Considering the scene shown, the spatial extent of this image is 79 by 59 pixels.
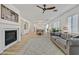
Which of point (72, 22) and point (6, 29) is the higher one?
point (72, 22)

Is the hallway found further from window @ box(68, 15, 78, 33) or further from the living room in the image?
window @ box(68, 15, 78, 33)

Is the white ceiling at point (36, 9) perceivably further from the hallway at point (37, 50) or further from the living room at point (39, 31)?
the hallway at point (37, 50)

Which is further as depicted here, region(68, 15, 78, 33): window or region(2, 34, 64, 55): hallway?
region(68, 15, 78, 33): window

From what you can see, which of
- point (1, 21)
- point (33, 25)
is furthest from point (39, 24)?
point (1, 21)

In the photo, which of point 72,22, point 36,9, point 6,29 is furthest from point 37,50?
point 72,22

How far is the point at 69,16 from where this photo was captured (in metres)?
8.87

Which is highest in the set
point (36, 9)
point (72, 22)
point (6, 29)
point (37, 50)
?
point (36, 9)

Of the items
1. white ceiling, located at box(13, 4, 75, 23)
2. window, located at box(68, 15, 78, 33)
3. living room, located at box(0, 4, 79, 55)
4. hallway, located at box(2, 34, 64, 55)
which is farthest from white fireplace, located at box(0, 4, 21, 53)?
window, located at box(68, 15, 78, 33)

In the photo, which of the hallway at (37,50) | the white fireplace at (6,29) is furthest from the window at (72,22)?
the white fireplace at (6,29)

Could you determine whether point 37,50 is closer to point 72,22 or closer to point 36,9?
point 36,9

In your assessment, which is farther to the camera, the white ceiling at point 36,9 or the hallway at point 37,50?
the white ceiling at point 36,9

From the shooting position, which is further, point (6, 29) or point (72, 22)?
point (72, 22)
